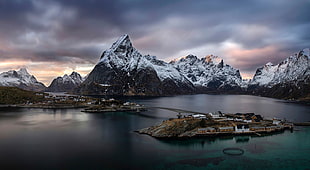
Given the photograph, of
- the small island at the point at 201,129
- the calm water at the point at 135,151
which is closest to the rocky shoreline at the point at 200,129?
the small island at the point at 201,129

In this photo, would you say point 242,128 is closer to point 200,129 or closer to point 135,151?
point 200,129

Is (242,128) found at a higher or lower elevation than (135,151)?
higher

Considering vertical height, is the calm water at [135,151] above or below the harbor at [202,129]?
below

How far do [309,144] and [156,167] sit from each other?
39507 mm

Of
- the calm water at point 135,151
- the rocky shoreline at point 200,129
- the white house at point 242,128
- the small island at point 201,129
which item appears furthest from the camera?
the white house at point 242,128

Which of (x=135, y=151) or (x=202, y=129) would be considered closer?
(x=135, y=151)

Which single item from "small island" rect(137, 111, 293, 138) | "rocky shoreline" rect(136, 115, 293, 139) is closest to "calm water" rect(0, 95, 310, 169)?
"rocky shoreline" rect(136, 115, 293, 139)

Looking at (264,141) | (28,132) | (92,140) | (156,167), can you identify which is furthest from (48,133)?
(264,141)

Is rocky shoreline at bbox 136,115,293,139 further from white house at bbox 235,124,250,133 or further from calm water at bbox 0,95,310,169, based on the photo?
calm water at bbox 0,95,310,169

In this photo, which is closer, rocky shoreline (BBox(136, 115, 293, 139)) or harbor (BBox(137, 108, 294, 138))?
rocky shoreline (BBox(136, 115, 293, 139))

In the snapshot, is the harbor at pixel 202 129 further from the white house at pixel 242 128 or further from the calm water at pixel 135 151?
the calm water at pixel 135 151

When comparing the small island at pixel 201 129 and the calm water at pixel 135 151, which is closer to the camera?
the calm water at pixel 135 151

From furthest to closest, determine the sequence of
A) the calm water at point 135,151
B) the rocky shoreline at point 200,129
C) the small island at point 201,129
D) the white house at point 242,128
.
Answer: the white house at point 242,128, the small island at point 201,129, the rocky shoreline at point 200,129, the calm water at point 135,151

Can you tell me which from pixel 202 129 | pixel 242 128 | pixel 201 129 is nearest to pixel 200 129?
pixel 201 129
